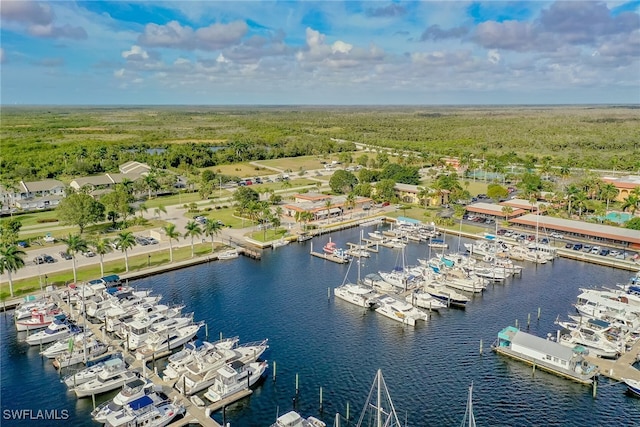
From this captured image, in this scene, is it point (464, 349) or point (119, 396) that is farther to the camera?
point (464, 349)

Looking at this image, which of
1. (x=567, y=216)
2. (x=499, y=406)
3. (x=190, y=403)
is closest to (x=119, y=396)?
(x=190, y=403)


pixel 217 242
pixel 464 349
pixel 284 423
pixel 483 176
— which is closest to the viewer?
pixel 284 423

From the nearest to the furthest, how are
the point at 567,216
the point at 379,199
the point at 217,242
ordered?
the point at 217,242 < the point at 567,216 < the point at 379,199

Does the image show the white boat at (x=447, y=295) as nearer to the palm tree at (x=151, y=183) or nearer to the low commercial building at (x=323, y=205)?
the low commercial building at (x=323, y=205)

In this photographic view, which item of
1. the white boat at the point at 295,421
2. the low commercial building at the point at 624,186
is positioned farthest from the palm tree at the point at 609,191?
the white boat at the point at 295,421

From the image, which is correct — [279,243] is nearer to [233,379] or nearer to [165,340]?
[165,340]

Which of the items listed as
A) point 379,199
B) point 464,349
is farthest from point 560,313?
point 379,199

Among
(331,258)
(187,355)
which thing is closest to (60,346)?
(187,355)

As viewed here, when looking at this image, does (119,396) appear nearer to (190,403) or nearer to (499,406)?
(190,403)
